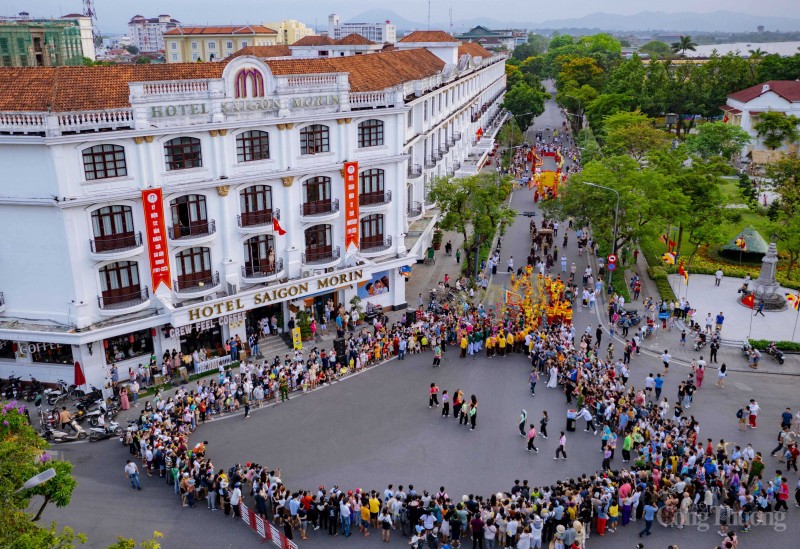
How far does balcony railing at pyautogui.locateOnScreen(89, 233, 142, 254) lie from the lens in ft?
111

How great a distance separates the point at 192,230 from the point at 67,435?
11313 millimetres

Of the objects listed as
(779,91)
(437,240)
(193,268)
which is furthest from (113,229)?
(779,91)

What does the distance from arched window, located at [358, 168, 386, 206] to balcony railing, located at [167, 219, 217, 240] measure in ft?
30.5

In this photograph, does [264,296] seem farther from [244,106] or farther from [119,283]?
[244,106]

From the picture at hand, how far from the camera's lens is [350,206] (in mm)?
41125

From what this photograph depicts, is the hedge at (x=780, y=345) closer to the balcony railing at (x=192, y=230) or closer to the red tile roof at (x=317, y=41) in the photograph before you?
the balcony railing at (x=192, y=230)

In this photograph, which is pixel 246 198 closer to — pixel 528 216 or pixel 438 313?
pixel 438 313

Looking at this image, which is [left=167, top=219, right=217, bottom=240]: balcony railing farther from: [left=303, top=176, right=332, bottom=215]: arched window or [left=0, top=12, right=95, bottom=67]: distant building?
[left=0, top=12, right=95, bottom=67]: distant building

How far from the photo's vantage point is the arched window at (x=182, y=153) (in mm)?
34781

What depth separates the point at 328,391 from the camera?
35.5 m

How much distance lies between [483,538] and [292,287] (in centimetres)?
1914

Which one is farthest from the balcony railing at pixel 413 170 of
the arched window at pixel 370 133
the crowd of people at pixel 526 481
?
the crowd of people at pixel 526 481

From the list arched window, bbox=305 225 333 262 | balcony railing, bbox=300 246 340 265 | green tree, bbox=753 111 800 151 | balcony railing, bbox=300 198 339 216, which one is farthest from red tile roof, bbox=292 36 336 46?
green tree, bbox=753 111 800 151

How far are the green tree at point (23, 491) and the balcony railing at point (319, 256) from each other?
840 inches
